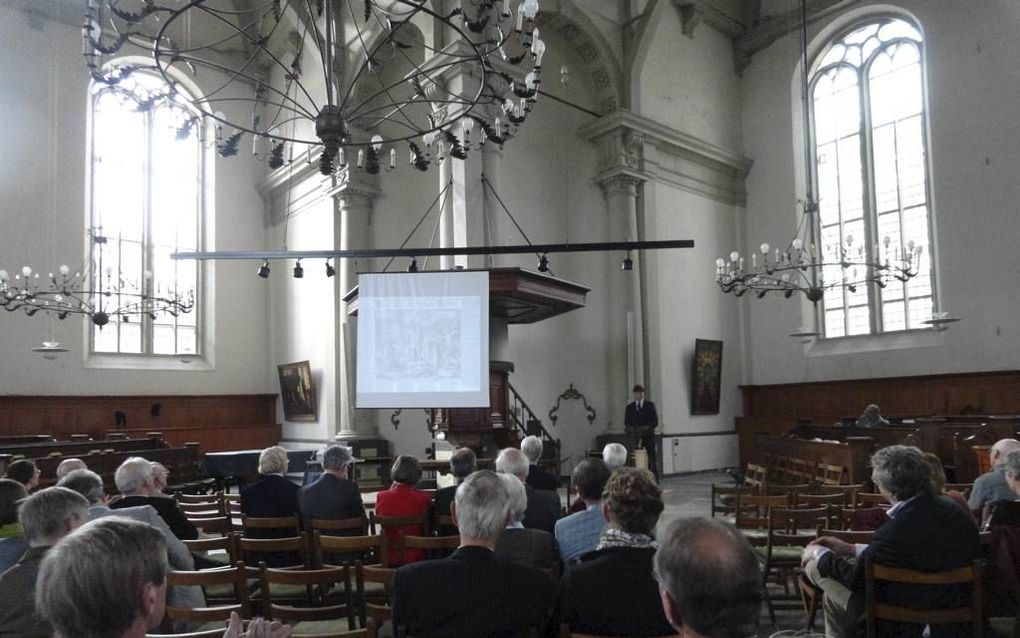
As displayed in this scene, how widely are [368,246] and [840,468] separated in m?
8.39

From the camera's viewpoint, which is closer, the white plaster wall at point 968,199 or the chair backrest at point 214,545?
the chair backrest at point 214,545

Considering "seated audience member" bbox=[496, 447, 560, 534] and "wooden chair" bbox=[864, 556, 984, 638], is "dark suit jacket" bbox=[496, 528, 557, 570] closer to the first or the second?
"seated audience member" bbox=[496, 447, 560, 534]

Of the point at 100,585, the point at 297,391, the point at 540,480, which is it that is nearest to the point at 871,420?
the point at 540,480

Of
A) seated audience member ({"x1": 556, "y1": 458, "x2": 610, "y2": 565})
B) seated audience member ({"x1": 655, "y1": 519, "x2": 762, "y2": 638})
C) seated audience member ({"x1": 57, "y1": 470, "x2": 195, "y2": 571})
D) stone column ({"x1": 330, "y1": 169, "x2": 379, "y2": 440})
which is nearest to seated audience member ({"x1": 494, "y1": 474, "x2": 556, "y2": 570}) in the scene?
seated audience member ({"x1": 556, "y1": 458, "x2": 610, "y2": 565})

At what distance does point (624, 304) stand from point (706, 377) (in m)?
2.38

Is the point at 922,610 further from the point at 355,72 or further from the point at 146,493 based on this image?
the point at 355,72

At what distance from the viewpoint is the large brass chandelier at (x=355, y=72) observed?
5363mm

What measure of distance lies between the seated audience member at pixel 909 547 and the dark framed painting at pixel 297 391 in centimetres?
1185

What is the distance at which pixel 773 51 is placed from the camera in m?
14.8

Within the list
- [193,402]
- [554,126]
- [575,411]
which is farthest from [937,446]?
[193,402]

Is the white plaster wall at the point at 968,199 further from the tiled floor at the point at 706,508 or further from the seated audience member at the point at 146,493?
the seated audience member at the point at 146,493

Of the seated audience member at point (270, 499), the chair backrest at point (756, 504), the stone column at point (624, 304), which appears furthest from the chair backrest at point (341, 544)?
the stone column at point (624, 304)

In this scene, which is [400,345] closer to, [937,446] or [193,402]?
[937,446]

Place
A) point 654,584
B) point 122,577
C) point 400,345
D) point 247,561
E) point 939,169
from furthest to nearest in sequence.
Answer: point 939,169 → point 400,345 → point 247,561 → point 654,584 → point 122,577
